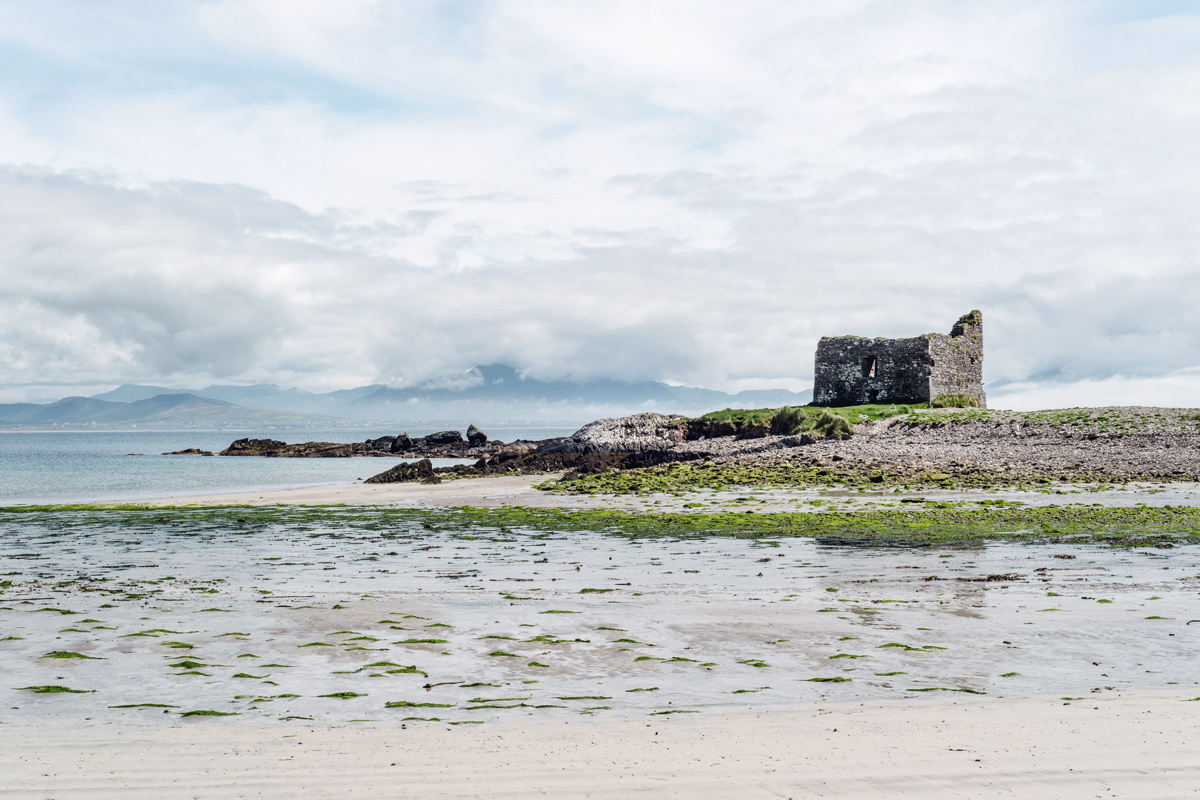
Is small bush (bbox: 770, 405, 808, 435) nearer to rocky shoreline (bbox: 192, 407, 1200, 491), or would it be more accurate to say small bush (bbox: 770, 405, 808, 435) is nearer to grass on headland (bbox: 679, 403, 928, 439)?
grass on headland (bbox: 679, 403, 928, 439)

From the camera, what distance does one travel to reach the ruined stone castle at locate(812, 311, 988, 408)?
44906 millimetres

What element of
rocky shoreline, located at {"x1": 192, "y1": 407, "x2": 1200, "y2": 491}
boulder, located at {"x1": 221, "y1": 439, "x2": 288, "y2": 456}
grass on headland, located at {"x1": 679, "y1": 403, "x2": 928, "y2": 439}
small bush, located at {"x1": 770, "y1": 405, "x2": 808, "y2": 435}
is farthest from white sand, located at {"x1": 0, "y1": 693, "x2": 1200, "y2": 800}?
boulder, located at {"x1": 221, "y1": 439, "x2": 288, "y2": 456}

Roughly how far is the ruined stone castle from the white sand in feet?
134

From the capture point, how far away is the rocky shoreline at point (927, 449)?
2861 centimetres

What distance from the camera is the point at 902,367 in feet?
149

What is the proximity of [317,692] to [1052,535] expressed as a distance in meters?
14.5

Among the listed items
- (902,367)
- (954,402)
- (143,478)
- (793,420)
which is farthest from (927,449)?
(143,478)

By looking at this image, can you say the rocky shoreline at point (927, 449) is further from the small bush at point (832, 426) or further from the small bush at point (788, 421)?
the small bush at point (788, 421)

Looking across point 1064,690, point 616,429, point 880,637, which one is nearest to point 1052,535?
point 880,637

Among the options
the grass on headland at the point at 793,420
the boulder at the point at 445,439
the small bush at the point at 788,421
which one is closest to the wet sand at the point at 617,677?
the grass on headland at the point at 793,420

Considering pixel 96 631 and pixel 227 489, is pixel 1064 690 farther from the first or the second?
pixel 227 489

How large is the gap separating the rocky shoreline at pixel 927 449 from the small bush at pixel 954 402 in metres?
2.61

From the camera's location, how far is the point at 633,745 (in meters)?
5.70

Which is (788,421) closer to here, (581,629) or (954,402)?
(954,402)
